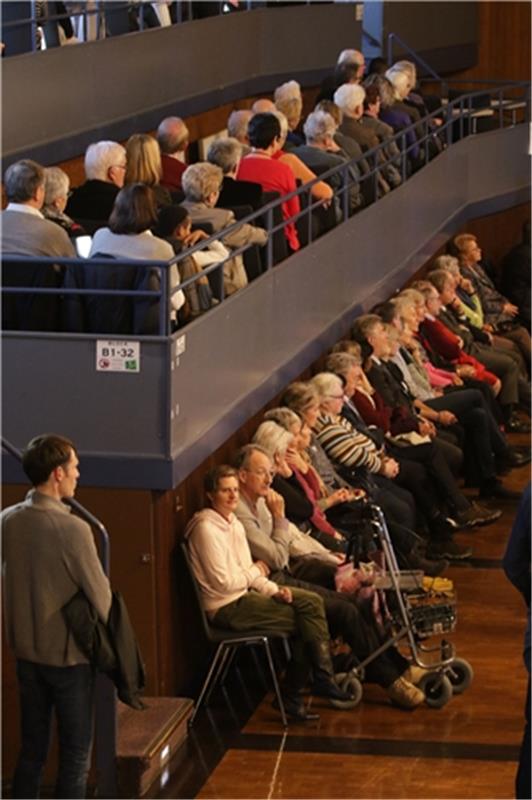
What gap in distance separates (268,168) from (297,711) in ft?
10.5

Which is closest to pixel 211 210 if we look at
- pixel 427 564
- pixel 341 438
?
pixel 341 438

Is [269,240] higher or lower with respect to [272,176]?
lower

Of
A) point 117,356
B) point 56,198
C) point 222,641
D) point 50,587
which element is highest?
point 56,198

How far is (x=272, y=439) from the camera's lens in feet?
29.3

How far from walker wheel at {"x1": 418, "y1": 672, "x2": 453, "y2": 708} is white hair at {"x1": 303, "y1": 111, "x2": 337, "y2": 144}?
3933 millimetres

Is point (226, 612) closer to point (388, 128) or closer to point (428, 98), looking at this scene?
point (388, 128)

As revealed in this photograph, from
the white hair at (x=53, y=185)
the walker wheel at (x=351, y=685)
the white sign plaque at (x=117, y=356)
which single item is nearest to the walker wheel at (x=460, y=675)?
the walker wheel at (x=351, y=685)

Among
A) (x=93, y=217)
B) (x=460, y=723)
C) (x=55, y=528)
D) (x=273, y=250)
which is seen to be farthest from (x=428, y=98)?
(x=55, y=528)

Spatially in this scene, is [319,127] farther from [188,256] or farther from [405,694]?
[405,694]

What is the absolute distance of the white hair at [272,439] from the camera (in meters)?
8.91

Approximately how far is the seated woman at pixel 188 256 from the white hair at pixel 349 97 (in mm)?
3996

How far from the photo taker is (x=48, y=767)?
7.64 m

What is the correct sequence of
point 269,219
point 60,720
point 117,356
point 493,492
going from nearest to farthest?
1. point 60,720
2. point 117,356
3. point 269,219
4. point 493,492

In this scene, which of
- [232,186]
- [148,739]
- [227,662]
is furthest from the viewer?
[232,186]
